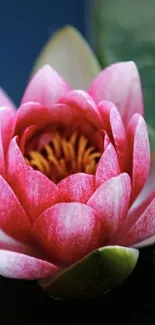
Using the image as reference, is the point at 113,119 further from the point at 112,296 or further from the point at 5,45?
the point at 5,45

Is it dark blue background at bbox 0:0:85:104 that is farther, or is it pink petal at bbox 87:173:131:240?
dark blue background at bbox 0:0:85:104

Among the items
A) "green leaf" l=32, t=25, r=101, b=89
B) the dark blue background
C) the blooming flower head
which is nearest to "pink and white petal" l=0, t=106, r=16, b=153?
the blooming flower head

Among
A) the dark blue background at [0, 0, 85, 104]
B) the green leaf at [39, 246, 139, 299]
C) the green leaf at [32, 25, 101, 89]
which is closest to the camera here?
the green leaf at [39, 246, 139, 299]

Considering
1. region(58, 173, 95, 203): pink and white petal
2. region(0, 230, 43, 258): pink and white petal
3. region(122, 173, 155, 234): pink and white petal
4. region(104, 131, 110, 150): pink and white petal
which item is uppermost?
region(104, 131, 110, 150): pink and white petal

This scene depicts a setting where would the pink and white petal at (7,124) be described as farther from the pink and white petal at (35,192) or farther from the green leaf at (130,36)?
the green leaf at (130,36)

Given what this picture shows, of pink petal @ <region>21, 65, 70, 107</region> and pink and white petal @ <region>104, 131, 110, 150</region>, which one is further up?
pink petal @ <region>21, 65, 70, 107</region>

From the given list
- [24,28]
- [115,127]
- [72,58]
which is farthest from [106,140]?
[24,28]

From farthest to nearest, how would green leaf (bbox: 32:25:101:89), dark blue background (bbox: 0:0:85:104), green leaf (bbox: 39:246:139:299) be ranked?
dark blue background (bbox: 0:0:85:104), green leaf (bbox: 32:25:101:89), green leaf (bbox: 39:246:139:299)

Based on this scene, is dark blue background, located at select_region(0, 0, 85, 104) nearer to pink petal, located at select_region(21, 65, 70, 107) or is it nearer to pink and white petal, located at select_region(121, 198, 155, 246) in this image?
pink petal, located at select_region(21, 65, 70, 107)

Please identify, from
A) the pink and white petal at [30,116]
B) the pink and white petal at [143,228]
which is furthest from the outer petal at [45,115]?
the pink and white petal at [143,228]
